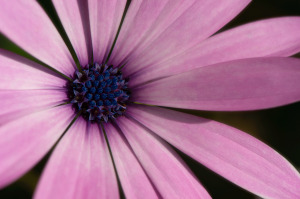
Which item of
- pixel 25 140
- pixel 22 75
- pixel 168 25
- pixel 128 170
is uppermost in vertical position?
pixel 168 25

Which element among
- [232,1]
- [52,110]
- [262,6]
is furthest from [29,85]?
[262,6]

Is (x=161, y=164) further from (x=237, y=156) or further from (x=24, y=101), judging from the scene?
(x=24, y=101)

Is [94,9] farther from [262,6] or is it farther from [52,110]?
[262,6]

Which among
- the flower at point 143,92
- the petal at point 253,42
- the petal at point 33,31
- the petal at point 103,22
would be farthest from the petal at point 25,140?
the petal at point 253,42

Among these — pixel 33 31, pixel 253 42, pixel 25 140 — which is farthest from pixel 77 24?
pixel 253 42

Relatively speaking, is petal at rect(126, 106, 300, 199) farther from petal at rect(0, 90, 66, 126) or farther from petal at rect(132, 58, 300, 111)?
petal at rect(0, 90, 66, 126)

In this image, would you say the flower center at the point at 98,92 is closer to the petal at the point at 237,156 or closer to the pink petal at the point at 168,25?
the pink petal at the point at 168,25
